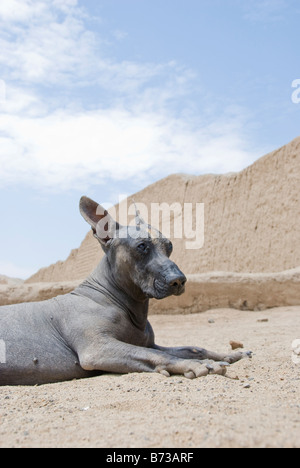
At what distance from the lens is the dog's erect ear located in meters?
4.77

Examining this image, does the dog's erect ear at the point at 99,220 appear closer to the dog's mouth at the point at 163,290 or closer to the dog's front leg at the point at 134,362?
the dog's mouth at the point at 163,290

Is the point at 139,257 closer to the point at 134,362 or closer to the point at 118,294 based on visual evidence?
the point at 118,294

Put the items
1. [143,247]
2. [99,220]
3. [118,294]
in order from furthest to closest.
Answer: [99,220] < [118,294] < [143,247]

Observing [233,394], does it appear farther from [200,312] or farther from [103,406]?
[200,312]

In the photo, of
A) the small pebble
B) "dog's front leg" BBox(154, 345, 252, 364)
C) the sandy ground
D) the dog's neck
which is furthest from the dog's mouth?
the small pebble

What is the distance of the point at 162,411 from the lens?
2836 mm

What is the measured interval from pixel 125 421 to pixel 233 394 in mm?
899

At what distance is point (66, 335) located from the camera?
4.50 m

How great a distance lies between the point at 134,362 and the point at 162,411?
1.25 metres

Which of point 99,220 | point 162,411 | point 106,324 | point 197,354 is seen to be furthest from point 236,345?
point 162,411

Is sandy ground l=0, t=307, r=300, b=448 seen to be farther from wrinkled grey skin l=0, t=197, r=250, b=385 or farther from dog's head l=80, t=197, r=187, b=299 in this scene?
dog's head l=80, t=197, r=187, b=299

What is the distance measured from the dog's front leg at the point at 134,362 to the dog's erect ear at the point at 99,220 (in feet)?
3.28

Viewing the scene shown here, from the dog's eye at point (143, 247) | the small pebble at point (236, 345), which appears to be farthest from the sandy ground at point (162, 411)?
the dog's eye at point (143, 247)

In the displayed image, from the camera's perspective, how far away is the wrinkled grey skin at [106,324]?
13.5 ft
